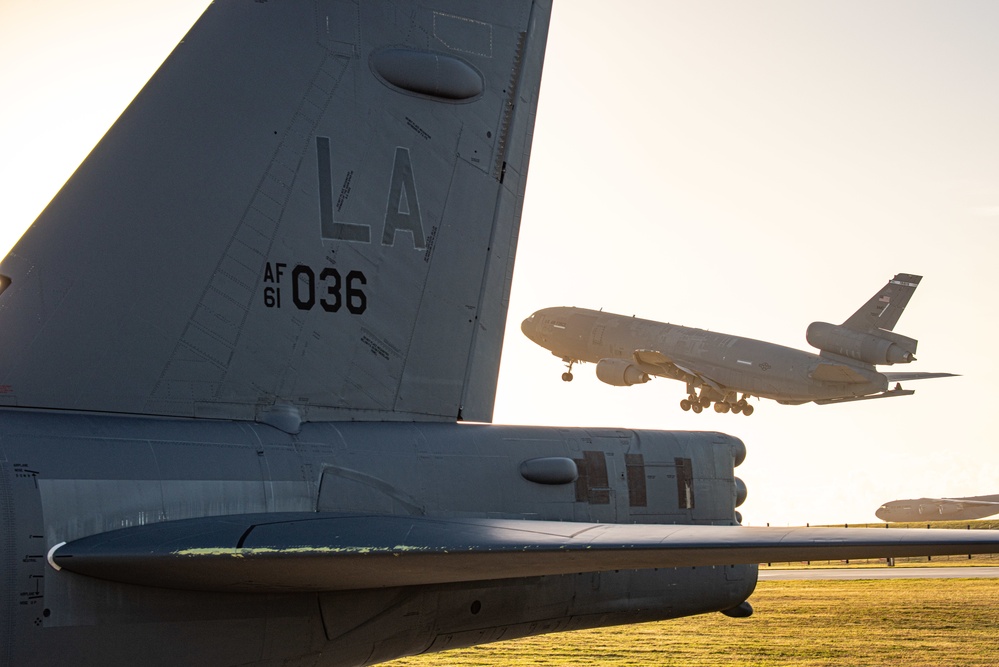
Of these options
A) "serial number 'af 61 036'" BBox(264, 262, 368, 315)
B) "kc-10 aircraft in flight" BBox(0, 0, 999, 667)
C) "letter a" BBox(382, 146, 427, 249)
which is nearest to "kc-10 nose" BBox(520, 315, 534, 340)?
"kc-10 aircraft in flight" BBox(0, 0, 999, 667)

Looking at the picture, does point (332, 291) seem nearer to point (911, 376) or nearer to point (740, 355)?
point (740, 355)

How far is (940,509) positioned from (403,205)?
5896cm

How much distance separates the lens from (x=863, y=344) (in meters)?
40.1

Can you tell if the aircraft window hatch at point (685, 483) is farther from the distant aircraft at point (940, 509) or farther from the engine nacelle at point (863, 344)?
the distant aircraft at point (940, 509)

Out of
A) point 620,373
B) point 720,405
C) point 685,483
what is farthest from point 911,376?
point 685,483

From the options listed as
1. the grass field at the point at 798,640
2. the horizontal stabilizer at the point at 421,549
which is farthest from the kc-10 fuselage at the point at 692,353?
the horizontal stabilizer at the point at 421,549

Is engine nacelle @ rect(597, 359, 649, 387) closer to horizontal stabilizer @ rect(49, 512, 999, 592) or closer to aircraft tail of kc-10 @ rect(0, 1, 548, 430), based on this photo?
aircraft tail of kc-10 @ rect(0, 1, 548, 430)

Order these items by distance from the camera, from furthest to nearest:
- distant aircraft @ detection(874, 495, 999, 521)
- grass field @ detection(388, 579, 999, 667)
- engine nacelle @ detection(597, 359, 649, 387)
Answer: distant aircraft @ detection(874, 495, 999, 521)
engine nacelle @ detection(597, 359, 649, 387)
grass field @ detection(388, 579, 999, 667)

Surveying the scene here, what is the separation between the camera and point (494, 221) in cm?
784

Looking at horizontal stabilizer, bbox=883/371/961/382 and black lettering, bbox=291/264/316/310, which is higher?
horizontal stabilizer, bbox=883/371/961/382

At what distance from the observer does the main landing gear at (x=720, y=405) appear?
44344 millimetres

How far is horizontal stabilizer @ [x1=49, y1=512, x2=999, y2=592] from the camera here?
458 cm

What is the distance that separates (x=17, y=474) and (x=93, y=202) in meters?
1.71

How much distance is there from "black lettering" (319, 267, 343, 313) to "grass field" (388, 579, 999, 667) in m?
11.0
